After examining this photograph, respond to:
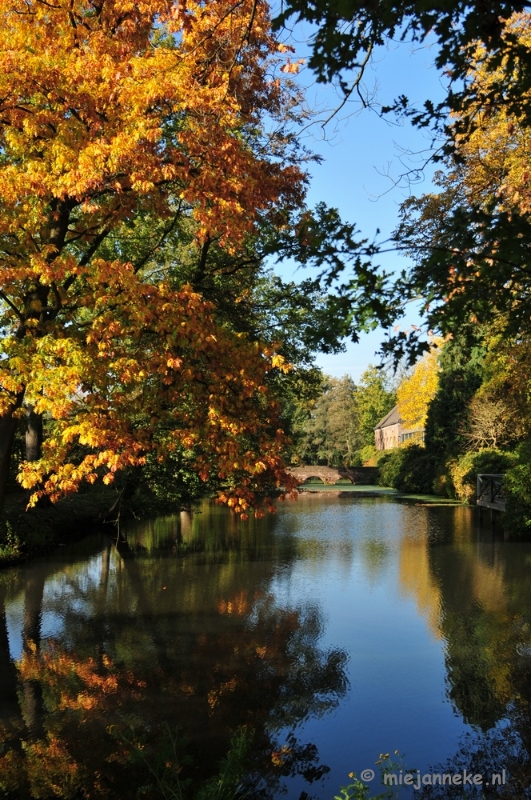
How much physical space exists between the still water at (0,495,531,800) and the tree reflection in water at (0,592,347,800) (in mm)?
23

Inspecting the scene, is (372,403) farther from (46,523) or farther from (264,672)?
(264,672)

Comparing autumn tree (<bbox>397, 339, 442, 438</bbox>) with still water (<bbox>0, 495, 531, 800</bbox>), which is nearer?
still water (<bbox>0, 495, 531, 800</bbox>)

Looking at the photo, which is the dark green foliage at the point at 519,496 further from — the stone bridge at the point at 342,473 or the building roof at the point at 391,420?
the building roof at the point at 391,420

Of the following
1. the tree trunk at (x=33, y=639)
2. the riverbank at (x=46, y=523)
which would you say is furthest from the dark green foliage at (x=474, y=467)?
the tree trunk at (x=33, y=639)

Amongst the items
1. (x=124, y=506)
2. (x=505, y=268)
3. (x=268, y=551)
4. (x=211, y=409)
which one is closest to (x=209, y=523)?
(x=124, y=506)

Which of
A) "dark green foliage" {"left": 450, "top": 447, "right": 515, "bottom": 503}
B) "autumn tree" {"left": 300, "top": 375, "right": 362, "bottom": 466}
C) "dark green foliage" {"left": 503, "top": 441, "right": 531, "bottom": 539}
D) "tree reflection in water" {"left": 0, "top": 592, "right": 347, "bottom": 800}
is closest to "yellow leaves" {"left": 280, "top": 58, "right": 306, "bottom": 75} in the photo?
"tree reflection in water" {"left": 0, "top": 592, "right": 347, "bottom": 800}

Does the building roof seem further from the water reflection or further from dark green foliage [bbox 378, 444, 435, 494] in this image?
the water reflection

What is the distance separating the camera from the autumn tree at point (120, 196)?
7.17 metres

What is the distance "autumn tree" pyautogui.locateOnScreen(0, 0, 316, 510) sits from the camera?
282 inches

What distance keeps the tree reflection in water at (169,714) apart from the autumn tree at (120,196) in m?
2.08

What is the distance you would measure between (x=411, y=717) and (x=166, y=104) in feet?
23.7

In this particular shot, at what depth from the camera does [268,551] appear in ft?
53.9

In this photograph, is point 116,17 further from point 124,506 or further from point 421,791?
point 124,506

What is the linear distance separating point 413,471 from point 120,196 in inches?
1316
